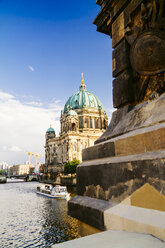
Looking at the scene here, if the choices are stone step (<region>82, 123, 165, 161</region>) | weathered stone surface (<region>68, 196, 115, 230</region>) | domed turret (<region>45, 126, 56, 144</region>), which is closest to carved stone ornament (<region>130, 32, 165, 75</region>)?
stone step (<region>82, 123, 165, 161</region>)

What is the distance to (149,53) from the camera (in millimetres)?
3113

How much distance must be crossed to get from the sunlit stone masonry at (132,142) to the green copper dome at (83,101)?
6850 cm

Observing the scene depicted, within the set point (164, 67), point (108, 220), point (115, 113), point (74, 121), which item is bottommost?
point (108, 220)

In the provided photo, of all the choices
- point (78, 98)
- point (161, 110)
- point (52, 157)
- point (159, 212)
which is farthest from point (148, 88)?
point (78, 98)

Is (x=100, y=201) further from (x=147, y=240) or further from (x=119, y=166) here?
(x=147, y=240)

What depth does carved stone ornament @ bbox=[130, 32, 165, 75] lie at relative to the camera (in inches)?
118

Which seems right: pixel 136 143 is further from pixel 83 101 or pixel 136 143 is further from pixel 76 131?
pixel 83 101

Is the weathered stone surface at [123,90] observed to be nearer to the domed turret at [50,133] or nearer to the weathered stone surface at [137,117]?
the weathered stone surface at [137,117]

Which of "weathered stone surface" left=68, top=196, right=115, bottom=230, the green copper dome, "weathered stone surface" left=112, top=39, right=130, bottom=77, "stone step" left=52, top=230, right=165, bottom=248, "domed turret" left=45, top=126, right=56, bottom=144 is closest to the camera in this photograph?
"stone step" left=52, top=230, right=165, bottom=248

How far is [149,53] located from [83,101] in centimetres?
7237

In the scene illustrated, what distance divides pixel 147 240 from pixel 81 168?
191 centimetres

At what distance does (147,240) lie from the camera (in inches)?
62.9

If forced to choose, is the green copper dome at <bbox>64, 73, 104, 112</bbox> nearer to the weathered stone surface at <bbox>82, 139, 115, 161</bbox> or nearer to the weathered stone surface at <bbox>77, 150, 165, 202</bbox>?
the weathered stone surface at <bbox>82, 139, 115, 161</bbox>

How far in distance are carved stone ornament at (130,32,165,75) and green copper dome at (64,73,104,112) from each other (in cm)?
6902
